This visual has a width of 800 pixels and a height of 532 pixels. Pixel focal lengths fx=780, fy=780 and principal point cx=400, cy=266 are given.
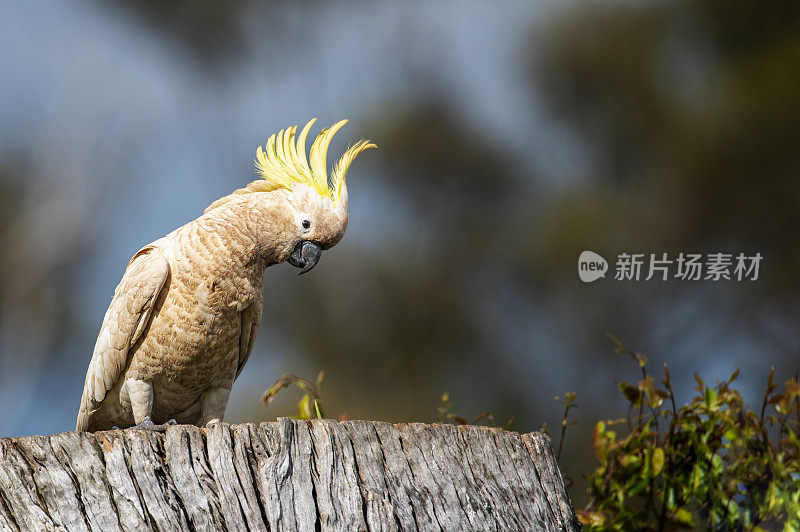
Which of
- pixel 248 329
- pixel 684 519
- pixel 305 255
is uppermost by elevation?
pixel 305 255

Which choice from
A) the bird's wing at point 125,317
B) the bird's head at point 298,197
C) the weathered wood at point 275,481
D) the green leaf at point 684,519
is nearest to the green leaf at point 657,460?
the green leaf at point 684,519

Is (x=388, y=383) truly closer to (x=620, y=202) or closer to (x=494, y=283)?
(x=494, y=283)

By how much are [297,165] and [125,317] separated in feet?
2.38

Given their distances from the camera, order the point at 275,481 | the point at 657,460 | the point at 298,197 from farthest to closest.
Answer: the point at 298,197
the point at 657,460
the point at 275,481

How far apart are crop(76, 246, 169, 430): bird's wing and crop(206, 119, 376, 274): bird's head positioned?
287mm

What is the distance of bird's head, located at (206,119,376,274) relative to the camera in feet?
8.07

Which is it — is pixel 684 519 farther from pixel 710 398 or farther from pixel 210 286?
pixel 210 286

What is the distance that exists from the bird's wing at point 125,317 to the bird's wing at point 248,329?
29cm

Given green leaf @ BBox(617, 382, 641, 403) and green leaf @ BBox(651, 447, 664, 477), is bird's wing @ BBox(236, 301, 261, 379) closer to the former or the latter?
green leaf @ BBox(617, 382, 641, 403)

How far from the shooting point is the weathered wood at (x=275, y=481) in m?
1.56

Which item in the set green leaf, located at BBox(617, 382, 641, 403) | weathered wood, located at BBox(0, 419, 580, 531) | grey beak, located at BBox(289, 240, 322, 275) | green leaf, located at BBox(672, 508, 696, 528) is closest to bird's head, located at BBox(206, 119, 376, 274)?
grey beak, located at BBox(289, 240, 322, 275)

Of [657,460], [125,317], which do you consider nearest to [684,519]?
[657,460]

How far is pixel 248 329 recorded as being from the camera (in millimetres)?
2584

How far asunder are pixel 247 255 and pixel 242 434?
0.83 meters
